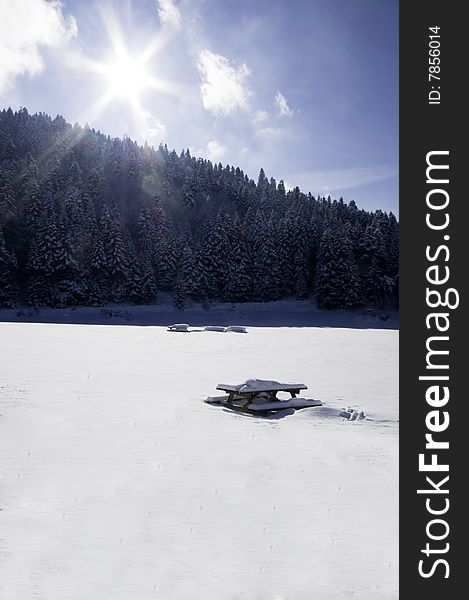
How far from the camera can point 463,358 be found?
14.7 feet

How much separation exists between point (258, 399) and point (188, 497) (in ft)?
19.2

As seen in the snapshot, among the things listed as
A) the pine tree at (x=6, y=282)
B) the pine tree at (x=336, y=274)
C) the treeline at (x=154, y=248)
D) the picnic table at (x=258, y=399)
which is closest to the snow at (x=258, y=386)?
the picnic table at (x=258, y=399)

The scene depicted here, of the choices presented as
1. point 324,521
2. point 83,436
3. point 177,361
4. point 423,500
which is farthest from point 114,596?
point 177,361

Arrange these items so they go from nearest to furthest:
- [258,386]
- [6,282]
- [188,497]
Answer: [188,497]
[258,386]
[6,282]

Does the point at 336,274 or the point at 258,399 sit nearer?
the point at 258,399

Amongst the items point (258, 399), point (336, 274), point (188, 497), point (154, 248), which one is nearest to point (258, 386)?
point (258, 399)

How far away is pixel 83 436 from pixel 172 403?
3007 mm

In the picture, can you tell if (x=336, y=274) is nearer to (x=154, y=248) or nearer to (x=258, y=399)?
(x=154, y=248)

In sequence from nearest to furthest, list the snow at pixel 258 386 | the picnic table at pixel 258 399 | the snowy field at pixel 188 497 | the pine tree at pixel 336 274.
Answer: the snowy field at pixel 188 497
the picnic table at pixel 258 399
the snow at pixel 258 386
the pine tree at pixel 336 274

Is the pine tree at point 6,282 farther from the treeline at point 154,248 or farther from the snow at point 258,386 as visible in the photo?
the snow at point 258,386

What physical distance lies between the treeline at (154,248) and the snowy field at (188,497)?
42.4 m

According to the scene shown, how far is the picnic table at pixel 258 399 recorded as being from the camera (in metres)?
10.3

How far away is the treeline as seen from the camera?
172 feet

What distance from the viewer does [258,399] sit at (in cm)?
1107
